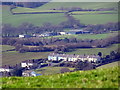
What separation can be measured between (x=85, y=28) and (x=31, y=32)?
58.7ft

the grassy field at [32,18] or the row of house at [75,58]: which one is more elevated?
the grassy field at [32,18]

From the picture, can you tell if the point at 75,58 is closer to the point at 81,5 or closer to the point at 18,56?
the point at 18,56

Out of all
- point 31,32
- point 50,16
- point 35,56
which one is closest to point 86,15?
point 50,16

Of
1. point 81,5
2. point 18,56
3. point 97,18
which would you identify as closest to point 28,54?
point 18,56

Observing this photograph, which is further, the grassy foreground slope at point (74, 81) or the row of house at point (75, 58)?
the row of house at point (75, 58)

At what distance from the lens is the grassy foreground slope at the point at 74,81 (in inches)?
412

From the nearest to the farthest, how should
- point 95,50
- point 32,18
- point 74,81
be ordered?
point 74,81 < point 95,50 < point 32,18

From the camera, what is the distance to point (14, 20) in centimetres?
13400

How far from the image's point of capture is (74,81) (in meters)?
11.2

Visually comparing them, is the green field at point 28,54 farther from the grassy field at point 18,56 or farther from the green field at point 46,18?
the green field at point 46,18

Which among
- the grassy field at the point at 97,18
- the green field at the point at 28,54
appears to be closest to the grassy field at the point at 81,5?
the grassy field at the point at 97,18

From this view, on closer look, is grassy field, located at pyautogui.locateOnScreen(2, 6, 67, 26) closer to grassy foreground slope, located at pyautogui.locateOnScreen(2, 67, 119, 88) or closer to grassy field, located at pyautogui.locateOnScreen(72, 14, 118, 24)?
grassy field, located at pyautogui.locateOnScreen(72, 14, 118, 24)

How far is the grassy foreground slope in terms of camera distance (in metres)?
10.5

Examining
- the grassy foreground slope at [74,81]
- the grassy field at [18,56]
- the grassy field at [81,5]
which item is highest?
the grassy field at [81,5]
